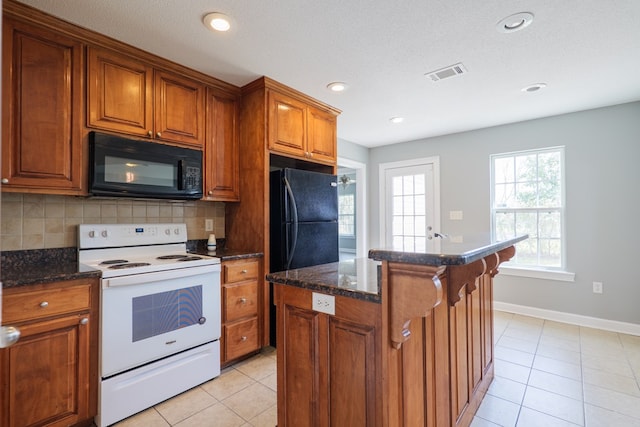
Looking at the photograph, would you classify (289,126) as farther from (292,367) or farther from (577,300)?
(577,300)

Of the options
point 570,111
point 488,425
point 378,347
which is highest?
point 570,111

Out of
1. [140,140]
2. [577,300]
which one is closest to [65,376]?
[140,140]

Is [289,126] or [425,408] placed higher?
[289,126]

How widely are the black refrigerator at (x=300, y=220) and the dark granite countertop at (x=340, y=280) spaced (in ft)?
3.34

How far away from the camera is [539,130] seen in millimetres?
3846

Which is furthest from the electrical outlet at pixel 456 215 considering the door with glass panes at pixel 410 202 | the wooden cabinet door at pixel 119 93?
the wooden cabinet door at pixel 119 93

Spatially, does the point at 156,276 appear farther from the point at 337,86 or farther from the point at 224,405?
the point at 337,86

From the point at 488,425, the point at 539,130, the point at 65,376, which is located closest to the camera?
the point at 65,376

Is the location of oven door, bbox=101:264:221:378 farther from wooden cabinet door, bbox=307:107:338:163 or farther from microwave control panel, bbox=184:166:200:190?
wooden cabinet door, bbox=307:107:338:163

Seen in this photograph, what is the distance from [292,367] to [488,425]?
4.20ft

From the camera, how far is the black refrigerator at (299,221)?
283 centimetres

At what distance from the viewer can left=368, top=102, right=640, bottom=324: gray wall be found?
335cm

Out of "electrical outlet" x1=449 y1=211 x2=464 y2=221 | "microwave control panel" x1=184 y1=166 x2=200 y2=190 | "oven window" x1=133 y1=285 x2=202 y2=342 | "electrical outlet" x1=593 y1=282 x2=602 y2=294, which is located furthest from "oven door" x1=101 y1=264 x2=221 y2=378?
"electrical outlet" x1=593 y1=282 x2=602 y2=294

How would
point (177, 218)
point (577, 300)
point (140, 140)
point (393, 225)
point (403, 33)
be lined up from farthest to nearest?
point (393, 225) → point (577, 300) → point (177, 218) → point (140, 140) → point (403, 33)
